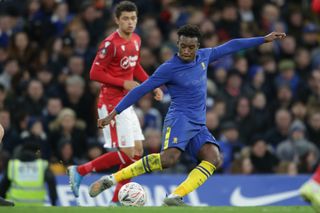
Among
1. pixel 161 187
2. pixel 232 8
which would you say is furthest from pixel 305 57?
pixel 161 187

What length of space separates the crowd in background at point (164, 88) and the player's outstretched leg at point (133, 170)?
310 cm

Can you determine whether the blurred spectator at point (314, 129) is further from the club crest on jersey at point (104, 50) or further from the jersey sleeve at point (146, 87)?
the jersey sleeve at point (146, 87)

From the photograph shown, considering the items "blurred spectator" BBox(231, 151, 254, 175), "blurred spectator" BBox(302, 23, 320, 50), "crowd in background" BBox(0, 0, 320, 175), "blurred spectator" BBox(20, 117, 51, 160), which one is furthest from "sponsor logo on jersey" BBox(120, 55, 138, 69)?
"blurred spectator" BBox(302, 23, 320, 50)

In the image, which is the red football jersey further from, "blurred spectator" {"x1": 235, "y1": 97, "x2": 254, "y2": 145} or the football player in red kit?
"blurred spectator" {"x1": 235, "y1": 97, "x2": 254, "y2": 145}

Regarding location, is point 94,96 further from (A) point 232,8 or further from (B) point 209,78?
(A) point 232,8

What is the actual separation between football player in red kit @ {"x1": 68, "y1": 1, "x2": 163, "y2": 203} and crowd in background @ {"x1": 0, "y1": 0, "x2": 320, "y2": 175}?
2.35 m

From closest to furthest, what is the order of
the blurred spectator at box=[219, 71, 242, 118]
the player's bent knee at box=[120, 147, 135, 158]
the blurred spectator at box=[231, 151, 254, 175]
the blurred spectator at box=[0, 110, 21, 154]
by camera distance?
the player's bent knee at box=[120, 147, 135, 158], the blurred spectator at box=[0, 110, 21, 154], the blurred spectator at box=[231, 151, 254, 175], the blurred spectator at box=[219, 71, 242, 118]

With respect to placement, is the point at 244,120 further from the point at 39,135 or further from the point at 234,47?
the point at 234,47

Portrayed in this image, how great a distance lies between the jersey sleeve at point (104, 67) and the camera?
13.2 meters

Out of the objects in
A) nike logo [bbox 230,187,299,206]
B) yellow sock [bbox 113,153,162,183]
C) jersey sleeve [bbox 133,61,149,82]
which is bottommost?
nike logo [bbox 230,187,299,206]

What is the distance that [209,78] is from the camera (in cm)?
1942

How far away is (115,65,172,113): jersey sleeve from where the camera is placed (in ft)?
39.7

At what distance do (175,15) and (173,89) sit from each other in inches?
335

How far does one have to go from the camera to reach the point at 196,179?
12234 millimetres
